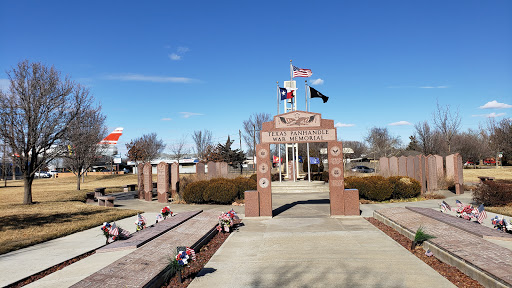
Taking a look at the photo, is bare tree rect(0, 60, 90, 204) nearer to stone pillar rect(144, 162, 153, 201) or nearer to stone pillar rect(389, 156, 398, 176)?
stone pillar rect(144, 162, 153, 201)

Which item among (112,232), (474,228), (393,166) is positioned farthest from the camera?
(393,166)

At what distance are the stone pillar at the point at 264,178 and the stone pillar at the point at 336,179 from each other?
2.03 metres

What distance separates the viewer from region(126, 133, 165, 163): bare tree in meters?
59.8

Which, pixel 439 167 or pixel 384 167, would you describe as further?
pixel 384 167

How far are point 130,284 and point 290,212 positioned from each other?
29.3 ft

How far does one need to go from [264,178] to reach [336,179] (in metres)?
2.38

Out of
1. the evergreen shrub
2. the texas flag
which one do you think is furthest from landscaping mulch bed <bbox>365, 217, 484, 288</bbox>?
the texas flag

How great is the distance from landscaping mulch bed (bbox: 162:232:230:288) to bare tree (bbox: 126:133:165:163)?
52.0 metres

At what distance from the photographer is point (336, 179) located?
11.4 meters

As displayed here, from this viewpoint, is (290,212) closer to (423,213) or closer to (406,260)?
(423,213)

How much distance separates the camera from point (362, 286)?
4.95 metres

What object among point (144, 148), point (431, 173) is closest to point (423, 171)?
point (431, 173)

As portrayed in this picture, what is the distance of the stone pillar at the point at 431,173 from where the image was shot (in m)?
18.2

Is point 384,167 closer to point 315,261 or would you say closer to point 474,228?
point 474,228
